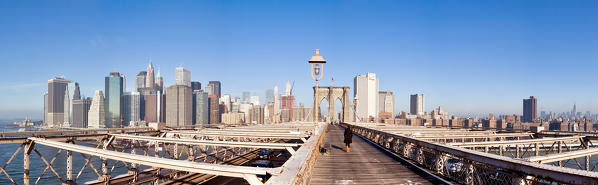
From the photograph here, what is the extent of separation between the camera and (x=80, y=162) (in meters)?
92.9

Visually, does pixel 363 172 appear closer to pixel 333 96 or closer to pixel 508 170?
pixel 508 170

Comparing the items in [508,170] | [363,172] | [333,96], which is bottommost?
[363,172]

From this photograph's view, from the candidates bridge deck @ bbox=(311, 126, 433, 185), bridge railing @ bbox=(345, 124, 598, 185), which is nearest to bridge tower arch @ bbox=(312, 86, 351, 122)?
bridge deck @ bbox=(311, 126, 433, 185)

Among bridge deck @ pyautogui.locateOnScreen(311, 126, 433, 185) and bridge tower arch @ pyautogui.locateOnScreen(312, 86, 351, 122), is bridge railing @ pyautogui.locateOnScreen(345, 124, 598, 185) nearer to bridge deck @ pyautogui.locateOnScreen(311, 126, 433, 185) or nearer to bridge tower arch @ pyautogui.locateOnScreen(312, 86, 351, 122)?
bridge deck @ pyautogui.locateOnScreen(311, 126, 433, 185)

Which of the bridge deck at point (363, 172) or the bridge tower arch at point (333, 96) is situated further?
the bridge tower arch at point (333, 96)

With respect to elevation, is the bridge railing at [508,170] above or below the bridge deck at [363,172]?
above

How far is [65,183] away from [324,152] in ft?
36.9

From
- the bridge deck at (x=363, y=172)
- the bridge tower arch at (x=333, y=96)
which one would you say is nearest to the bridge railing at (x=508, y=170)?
the bridge deck at (x=363, y=172)

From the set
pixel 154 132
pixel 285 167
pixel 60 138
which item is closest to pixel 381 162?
pixel 285 167

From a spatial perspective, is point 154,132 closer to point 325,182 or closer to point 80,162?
point 325,182

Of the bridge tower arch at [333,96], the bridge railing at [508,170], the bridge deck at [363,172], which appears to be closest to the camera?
the bridge railing at [508,170]

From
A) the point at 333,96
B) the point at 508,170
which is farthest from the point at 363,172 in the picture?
the point at 333,96

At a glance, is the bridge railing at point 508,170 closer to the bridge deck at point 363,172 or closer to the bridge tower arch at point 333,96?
the bridge deck at point 363,172

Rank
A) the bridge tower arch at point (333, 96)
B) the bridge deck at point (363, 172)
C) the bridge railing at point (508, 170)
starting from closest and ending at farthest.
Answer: the bridge railing at point (508, 170) → the bridge deck at point (363, 172) → the bridge tower arch at point (333, 96)
